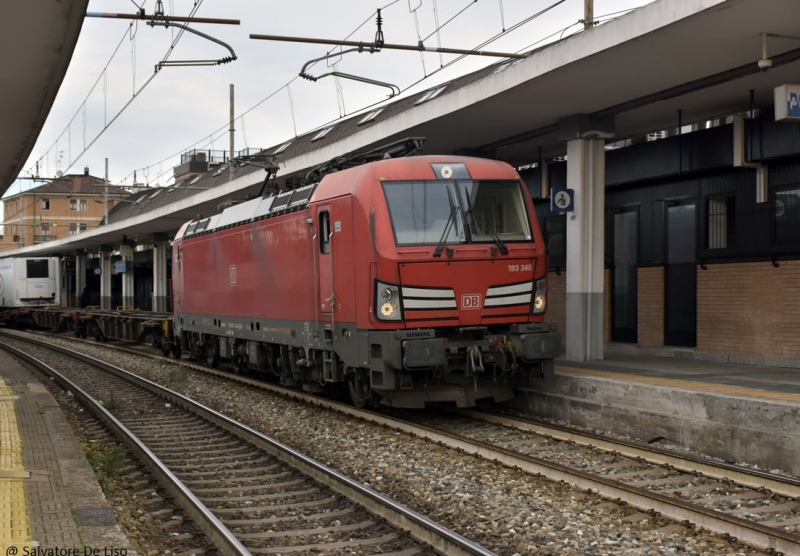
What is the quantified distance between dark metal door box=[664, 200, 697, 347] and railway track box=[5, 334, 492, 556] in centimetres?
819

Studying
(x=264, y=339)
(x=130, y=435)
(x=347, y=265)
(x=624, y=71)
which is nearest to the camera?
(x=130, y=435)

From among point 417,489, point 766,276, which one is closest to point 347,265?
point 417,489

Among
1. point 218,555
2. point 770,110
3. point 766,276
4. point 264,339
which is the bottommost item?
point 218,555

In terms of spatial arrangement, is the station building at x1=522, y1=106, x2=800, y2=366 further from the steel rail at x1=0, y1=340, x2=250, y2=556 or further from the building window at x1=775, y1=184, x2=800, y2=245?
the steel rail at x1=0, y1=340, x2=250, y2=556

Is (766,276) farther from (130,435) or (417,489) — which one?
(130,435)

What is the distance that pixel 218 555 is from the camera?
19.9 ft

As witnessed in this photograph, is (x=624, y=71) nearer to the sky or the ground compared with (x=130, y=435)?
nearer to the sky

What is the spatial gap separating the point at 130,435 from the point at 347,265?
3314mm

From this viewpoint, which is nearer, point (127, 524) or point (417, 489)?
point (127, 524)

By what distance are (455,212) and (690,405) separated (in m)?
3.58

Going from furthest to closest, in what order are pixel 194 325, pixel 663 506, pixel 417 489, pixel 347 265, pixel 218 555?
pixel 194 325, pixel 347 265, pixel 417 489, pixel 663 506, pixel 218 555

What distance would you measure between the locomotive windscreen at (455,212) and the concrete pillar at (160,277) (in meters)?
31.5

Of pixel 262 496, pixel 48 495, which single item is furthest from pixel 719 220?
pixel 48 495

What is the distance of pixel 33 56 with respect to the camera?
425 inches
